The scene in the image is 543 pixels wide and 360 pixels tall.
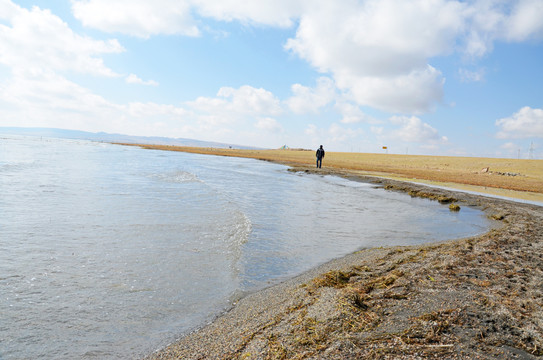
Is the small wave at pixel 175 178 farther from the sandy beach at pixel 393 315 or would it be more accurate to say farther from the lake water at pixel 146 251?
the sandy beach at pixel 393 315

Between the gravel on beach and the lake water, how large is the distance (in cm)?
76

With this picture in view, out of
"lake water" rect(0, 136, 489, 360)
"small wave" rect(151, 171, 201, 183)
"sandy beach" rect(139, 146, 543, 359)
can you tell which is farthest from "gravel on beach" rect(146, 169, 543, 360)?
"small wave" rect(151, 171, 201, 183)

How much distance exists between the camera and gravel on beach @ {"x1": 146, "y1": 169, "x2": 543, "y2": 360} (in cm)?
342

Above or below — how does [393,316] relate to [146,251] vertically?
above

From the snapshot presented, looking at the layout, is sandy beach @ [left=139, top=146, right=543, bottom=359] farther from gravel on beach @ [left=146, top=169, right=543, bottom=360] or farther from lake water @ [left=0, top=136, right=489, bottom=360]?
lake water @ [left=0, top=136, right=489, bottom=360]

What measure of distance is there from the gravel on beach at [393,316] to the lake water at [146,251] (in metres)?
0.76

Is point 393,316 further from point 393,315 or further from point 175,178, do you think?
point 175,178

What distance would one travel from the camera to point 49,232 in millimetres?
8883

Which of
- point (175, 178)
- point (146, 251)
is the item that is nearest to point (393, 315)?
point (146, 251)

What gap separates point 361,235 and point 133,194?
11.8m

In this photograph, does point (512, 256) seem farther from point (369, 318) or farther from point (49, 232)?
→ point (49, 232)

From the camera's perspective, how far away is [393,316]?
13.5 ft

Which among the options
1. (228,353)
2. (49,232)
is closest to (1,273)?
(49,232)

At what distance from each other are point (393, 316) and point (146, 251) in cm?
614
